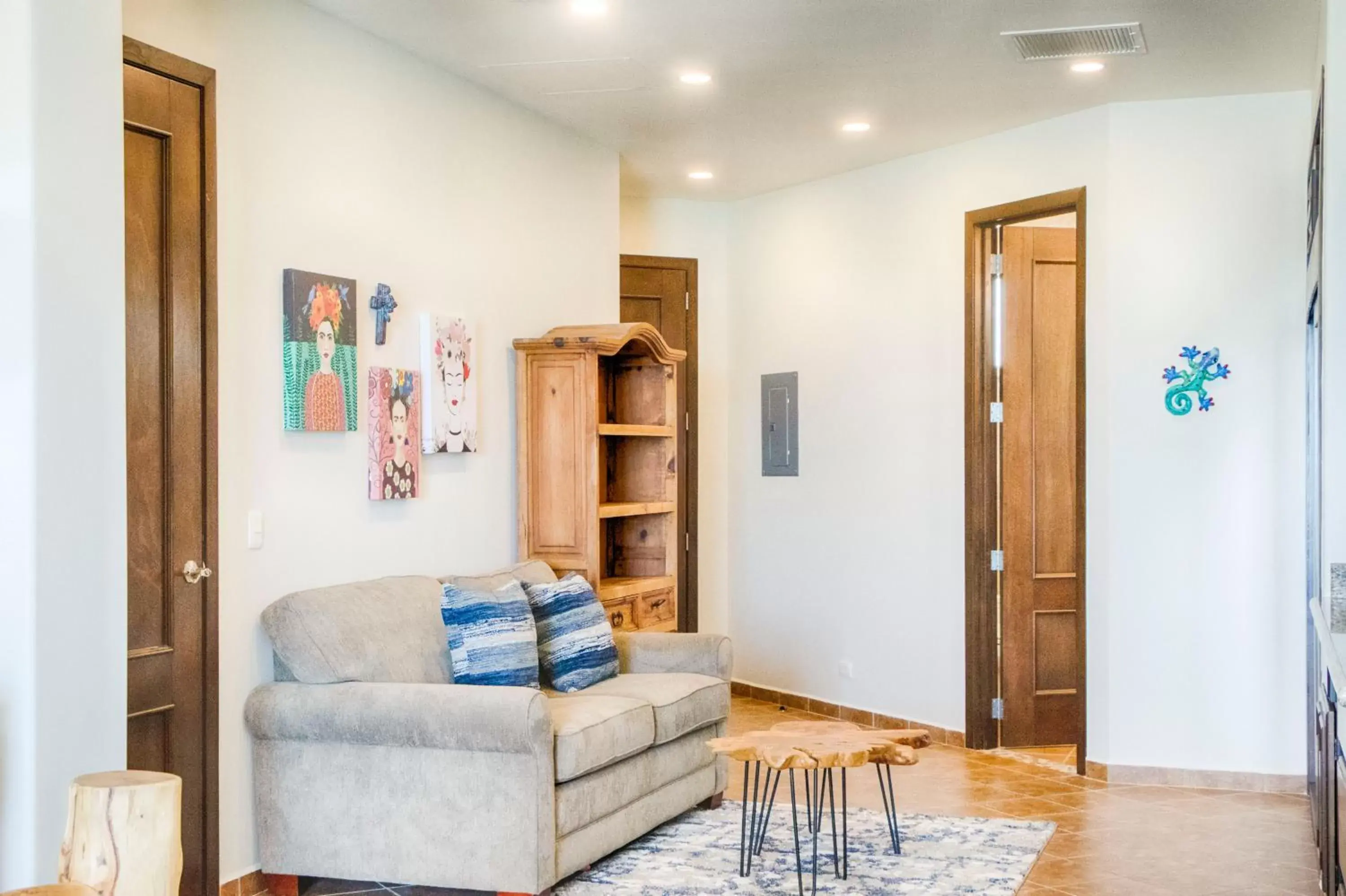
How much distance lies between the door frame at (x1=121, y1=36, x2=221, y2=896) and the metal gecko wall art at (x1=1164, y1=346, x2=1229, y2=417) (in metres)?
3.67

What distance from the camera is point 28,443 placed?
2543mm

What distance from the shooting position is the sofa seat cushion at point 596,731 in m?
3.71

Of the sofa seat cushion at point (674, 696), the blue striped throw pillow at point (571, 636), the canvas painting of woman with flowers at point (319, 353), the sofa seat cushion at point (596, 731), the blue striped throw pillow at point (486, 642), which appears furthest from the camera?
Answer: the blue striped throw pillow at point (571, 636)

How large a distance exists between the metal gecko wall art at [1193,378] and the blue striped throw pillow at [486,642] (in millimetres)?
2812

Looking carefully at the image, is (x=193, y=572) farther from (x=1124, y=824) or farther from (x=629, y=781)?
(x=1124, y=824)

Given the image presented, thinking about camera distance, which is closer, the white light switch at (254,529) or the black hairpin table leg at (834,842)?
the black hairpin table leg at (834,842)

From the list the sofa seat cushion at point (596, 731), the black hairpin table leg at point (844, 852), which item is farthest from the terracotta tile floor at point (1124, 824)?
the sofa seat cushion at point (596, 731)

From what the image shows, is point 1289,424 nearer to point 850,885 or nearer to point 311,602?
point 850,885

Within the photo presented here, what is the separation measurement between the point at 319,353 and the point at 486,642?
42.3 inches

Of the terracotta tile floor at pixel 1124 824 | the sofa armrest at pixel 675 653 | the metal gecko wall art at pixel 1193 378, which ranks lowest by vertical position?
the terracotta tile floor at pixel 1124 824

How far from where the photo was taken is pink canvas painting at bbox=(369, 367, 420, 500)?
4.33 meters

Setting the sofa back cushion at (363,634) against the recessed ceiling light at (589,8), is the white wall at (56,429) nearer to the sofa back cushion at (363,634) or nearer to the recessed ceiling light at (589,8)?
the sofa back cushion at (363,634)

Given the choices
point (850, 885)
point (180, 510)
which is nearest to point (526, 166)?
point (180, 510)

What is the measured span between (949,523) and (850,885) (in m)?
2.47
